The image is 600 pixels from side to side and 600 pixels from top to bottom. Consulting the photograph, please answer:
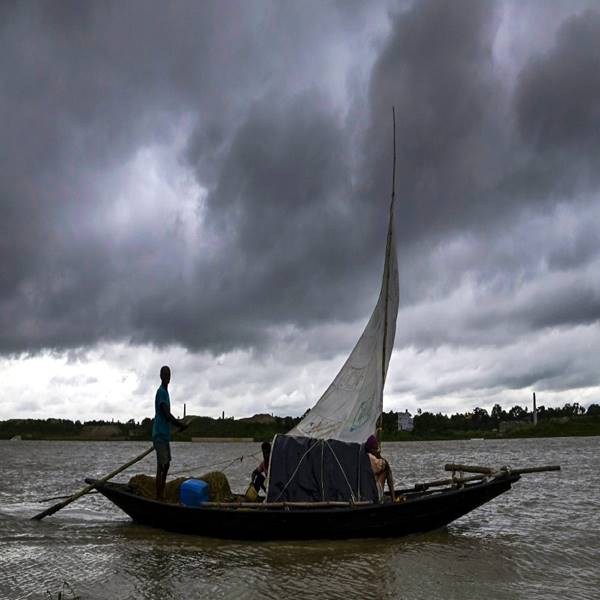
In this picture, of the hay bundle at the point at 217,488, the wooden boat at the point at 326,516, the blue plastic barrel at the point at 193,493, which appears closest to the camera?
the wooden boat at the point at 326,516

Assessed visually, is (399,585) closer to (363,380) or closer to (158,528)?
(363,380)

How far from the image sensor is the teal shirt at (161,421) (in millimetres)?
13617

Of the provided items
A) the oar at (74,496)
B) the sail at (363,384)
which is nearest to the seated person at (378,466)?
the sail at (363,384)

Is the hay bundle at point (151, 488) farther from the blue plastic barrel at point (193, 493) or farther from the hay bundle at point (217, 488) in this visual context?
the blue plastic barrel at point (193, 493)

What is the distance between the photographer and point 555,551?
1280 centimetres

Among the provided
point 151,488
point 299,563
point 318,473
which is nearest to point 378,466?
point 318,473

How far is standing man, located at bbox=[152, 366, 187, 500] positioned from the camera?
13602mm

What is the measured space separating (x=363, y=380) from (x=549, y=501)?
1097 centimetres

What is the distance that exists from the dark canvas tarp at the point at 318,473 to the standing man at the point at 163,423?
227 cm

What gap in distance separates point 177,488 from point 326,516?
3.89 metres

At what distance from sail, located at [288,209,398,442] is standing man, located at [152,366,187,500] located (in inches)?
101

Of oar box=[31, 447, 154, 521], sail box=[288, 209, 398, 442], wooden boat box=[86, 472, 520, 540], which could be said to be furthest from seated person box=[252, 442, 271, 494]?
oar box=[31, 447, 154, 521]

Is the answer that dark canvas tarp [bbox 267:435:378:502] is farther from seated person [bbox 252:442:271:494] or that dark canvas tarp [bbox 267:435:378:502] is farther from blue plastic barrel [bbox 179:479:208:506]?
blue plastic barrel [bbox 179:479:208:506]

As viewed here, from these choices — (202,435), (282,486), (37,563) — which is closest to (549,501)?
(282,486)
